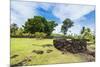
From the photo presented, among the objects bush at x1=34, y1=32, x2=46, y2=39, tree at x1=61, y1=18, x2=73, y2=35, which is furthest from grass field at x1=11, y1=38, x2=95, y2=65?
tree at x1=61, y1=18, x2=73, y2=35

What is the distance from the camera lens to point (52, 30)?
253 centimetres

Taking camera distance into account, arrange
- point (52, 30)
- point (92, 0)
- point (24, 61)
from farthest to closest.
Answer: point (92, 0) → point (52, 30) → point (24, 61)

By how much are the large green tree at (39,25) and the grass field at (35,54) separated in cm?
12

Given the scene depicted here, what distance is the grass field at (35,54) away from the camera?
7.69 ft

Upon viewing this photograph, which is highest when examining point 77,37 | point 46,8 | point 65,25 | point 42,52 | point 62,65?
point 46,8

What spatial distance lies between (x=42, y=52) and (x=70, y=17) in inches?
23.5

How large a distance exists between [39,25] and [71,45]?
1.68ft

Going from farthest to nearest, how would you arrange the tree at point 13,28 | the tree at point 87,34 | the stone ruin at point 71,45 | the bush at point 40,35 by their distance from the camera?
1. the tree at point 87,34
2. the stone ruin at point 71,45
3. the bush at point 40,35
4. the tree at point 13,28

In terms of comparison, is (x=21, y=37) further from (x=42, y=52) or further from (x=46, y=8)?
(x=46, y=8)

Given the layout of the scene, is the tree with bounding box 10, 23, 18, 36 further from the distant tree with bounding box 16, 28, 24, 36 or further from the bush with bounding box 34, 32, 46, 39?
the bush with bounding box 34, 32, 46, 39

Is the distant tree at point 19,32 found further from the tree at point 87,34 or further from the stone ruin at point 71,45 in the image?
the tree at point 87,34

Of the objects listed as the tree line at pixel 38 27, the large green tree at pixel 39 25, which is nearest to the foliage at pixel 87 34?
the tree line at pixel 38 27
